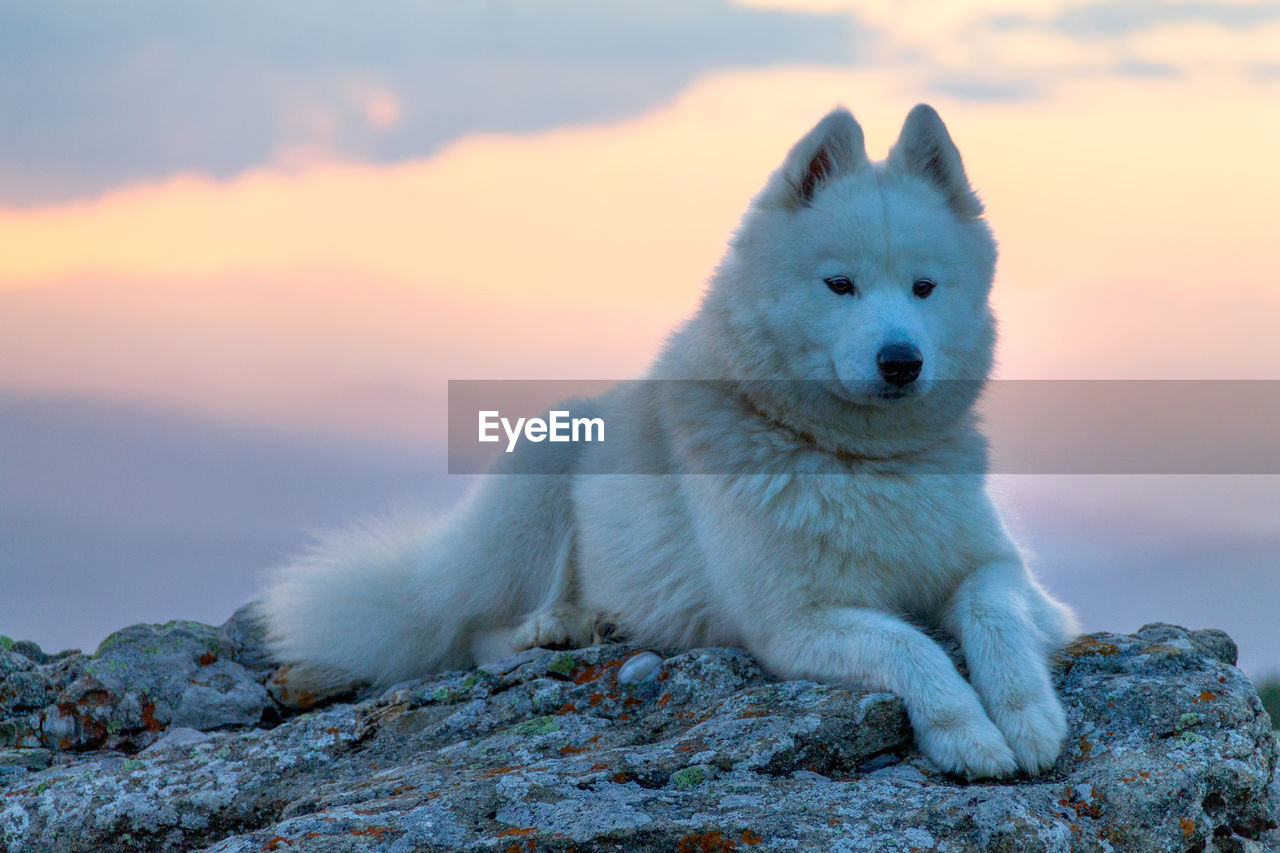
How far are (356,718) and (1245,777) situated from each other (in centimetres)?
322

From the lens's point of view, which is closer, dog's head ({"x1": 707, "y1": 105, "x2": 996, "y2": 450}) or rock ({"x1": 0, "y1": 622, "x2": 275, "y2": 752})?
dog's head ({"x1": 707, "y1": 105, "x2": 996, "y2": 450})

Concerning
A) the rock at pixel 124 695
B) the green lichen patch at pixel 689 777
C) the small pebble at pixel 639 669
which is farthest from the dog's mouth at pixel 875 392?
the rock at pixel 124 695

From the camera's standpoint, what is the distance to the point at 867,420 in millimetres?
4414

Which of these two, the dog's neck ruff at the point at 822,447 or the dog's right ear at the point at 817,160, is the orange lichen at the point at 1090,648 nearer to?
the dog's neck ruff at the point at 822,447

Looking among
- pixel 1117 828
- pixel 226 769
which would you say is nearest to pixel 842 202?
pixel 1117 828

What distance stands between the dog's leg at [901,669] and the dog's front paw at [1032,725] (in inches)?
1.8

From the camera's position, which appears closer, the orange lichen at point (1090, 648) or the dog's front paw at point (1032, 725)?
the dog's front paw at point (1032, 725)

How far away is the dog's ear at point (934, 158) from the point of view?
15.2 ft

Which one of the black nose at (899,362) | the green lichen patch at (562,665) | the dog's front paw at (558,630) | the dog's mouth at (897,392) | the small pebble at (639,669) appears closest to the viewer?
the black nose at (899,362)

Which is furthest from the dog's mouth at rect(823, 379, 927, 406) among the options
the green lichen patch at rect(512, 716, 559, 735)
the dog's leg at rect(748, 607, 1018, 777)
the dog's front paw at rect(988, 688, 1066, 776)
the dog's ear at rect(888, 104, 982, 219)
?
the green lichen patch at rect(512, 716, 559, 735)

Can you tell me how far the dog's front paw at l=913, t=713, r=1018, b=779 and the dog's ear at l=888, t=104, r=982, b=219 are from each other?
211cm

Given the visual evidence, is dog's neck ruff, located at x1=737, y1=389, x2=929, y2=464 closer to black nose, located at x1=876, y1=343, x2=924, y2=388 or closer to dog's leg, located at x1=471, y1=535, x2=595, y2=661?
black nose, located at x1=876, y1=343, x2=924, y2=388

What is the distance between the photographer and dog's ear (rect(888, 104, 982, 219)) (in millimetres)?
4637

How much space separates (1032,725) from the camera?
3.65m
